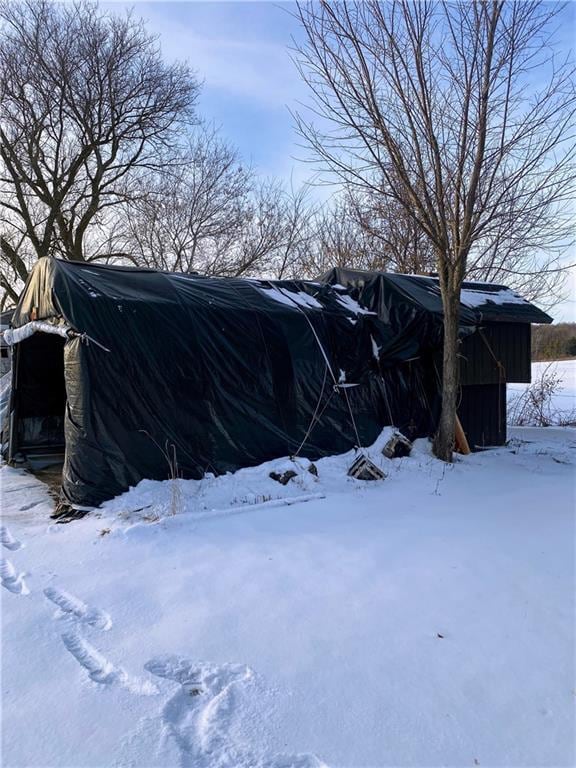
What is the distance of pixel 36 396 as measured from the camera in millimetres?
8844

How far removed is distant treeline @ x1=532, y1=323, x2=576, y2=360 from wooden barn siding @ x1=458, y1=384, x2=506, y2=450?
13568 mm

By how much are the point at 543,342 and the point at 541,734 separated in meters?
29.4

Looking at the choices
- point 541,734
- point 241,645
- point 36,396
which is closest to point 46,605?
point 241,645

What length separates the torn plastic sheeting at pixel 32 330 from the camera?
6082 mm

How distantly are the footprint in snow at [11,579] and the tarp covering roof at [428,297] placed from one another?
Result: 6145 mm

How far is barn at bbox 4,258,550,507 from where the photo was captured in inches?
228

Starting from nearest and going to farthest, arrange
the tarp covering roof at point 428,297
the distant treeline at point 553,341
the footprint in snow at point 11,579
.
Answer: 1. the footprint in snow at point 11,579
2. the tarp covering roof at point 428,297
3. the distant treeline at point 553,341

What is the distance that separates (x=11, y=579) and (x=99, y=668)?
1.50 meters

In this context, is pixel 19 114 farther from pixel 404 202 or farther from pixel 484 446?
pixel 484 446

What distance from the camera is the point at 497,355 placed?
967 cm

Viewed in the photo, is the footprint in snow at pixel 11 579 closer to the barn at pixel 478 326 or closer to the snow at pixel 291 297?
the snow at pixel 291 297

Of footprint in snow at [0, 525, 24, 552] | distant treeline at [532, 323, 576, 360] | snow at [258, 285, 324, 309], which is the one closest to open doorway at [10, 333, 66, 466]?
footprint in snow at [0, 525, 24, 552]

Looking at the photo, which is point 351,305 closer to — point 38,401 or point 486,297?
point 486,297

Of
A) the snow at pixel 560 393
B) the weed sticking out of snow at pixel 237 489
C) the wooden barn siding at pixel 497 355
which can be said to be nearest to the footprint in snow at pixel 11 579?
the weed sticking out of snow at pixel 237 489
